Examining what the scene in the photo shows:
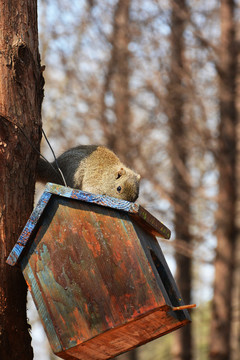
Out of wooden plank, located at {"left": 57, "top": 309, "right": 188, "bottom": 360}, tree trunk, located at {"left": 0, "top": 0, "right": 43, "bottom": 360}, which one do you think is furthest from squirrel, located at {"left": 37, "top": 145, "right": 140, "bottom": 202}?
wooden plank, located at {"left": 57, "top": 309, "right": 188, "bottom": 360}

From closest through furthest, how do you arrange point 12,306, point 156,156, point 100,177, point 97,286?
1. point 97,286
2. point 12,306
3. point 100,177
4. point 156,156

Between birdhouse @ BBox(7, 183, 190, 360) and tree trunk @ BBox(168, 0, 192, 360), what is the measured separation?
501 cm

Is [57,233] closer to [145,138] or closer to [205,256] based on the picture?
[205,256]

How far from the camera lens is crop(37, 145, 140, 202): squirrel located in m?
4.15

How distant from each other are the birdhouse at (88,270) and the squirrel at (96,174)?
133 cm

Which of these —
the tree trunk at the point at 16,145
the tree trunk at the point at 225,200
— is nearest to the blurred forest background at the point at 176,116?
the tree trunk at the point at 225,200

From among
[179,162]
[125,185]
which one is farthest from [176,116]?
[125,185]

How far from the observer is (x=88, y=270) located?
271cm

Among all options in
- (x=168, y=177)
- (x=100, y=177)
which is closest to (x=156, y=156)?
(x=168, y=177)

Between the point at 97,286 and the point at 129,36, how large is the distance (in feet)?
22.8

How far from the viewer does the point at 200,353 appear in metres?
11.3

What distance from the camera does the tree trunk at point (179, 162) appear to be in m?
8.03

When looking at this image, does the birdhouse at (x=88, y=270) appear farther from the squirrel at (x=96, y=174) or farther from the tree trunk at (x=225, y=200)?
the tree trunk at (x=225, y=200)

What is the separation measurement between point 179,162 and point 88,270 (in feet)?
18.0
